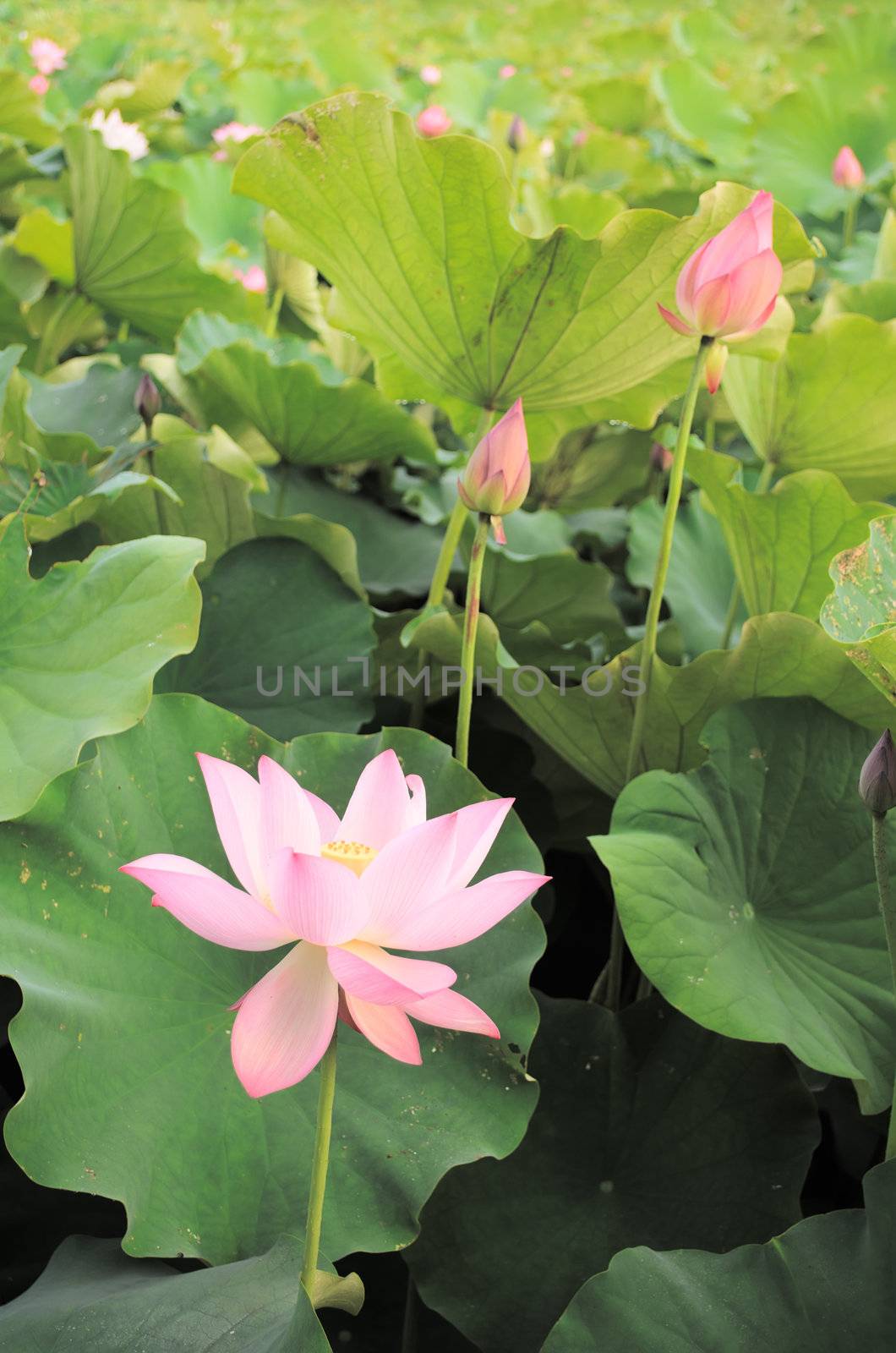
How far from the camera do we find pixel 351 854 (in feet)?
1.92

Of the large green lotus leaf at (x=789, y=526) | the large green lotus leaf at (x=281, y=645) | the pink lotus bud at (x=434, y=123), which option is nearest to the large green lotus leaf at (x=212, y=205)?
the pink lotus bud at (x=434, y=123)

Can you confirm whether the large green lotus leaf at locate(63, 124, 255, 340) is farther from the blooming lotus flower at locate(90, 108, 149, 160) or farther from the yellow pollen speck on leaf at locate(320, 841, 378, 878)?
the yellow pollen speck on leaf at locate(320, 841, 378, 878)

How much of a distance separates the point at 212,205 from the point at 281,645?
1.41 meters

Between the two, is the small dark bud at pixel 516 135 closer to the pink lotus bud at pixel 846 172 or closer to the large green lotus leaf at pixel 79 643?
the pink lotus bud at pixel 846 172

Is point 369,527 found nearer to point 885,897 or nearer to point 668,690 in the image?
point 668,690

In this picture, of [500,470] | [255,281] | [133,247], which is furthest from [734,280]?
[255,281]

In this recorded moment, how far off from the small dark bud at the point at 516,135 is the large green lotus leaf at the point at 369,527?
1120 mm

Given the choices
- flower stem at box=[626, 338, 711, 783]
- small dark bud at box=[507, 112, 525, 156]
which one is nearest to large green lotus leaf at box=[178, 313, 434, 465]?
flower stem at box=[626, 338, 711, 783]

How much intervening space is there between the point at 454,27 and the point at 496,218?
6.89m

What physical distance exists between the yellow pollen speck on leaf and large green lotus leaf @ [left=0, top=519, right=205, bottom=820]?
208 millimetres

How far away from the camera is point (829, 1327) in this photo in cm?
63

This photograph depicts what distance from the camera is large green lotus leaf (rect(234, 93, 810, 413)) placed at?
0.90 meters

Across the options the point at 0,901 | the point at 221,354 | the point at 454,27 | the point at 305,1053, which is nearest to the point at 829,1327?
the point at 305,1053

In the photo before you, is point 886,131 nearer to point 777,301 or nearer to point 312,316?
point 312,316
